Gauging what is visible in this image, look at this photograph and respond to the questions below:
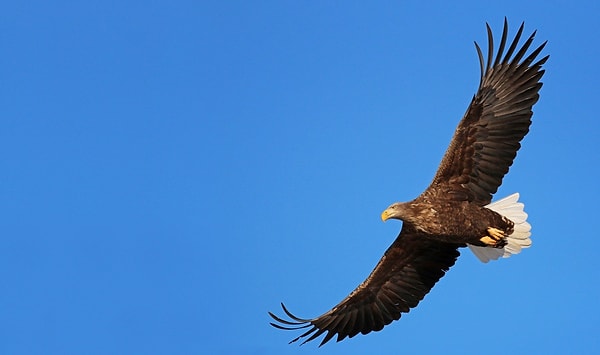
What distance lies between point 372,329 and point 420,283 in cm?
93

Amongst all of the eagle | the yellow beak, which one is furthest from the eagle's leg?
the yellow beak

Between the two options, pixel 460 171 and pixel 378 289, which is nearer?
pixel 460 171

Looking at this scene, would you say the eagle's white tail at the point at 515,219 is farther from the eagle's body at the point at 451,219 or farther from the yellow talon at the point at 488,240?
the yellow talon at the point at 488,240

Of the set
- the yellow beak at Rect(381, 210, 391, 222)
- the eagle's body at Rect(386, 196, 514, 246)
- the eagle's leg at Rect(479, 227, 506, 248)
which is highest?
the yellow beak at Rect(381, 210, 391, 222)

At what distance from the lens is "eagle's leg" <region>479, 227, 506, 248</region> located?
12750mm

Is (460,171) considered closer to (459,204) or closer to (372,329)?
(459,204)

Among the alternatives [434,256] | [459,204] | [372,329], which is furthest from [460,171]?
[372,329]

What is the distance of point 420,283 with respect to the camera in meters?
14.0

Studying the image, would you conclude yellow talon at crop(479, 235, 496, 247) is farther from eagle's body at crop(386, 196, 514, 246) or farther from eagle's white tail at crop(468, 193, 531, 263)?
eagle's white tail at crop(468, 193, 531, 263)

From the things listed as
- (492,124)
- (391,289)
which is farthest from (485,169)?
(391,289)

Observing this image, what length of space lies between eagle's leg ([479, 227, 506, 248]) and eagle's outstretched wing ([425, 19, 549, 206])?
0.41 metres

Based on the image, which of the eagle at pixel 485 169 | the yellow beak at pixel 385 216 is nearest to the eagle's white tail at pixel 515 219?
the eagle at pixel 485 169

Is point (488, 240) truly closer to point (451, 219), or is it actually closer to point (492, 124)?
point (451, 219)

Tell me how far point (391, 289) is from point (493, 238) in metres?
1.93
